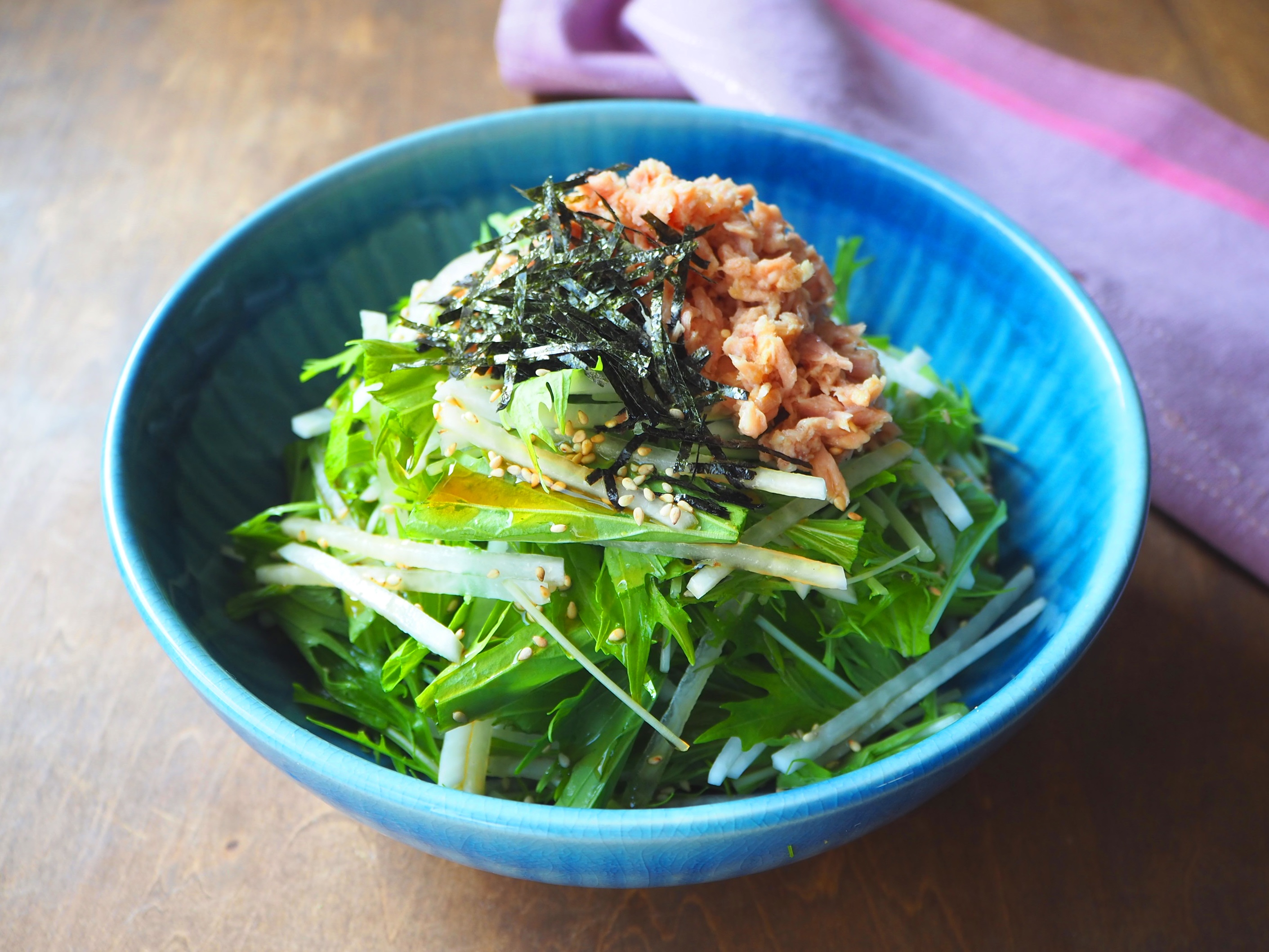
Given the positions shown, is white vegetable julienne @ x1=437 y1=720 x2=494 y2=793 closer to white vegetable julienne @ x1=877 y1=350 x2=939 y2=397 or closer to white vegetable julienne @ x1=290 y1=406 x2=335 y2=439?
white vegetable julienne @ x1=290 y1=406 x2=335 y2=439

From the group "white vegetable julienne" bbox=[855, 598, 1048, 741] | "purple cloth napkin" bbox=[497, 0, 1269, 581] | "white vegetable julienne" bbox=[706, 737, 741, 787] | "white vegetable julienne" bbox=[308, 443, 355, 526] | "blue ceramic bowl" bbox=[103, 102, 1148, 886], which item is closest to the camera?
"blue ceramic bowl" bbox=[103, 102, 1148, 886]

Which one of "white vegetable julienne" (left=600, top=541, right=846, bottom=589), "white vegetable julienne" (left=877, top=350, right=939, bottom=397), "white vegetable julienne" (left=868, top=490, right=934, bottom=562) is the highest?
"white vegetable julienne" (left=877, top=350, right=939, bottom=397)

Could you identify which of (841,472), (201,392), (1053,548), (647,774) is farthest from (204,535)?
(1053,548)

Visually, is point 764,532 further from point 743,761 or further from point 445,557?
point 445,557

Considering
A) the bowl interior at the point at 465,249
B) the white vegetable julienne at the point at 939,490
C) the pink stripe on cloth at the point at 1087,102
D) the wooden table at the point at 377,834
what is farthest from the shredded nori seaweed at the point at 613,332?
the pink stripe on cloth at the point at 1087,102

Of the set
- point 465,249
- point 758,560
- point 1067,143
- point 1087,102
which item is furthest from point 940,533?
point 1087,102

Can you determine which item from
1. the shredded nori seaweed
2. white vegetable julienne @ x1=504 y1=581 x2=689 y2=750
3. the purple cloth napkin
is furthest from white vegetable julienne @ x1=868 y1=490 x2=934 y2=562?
the purple cloth napkin
